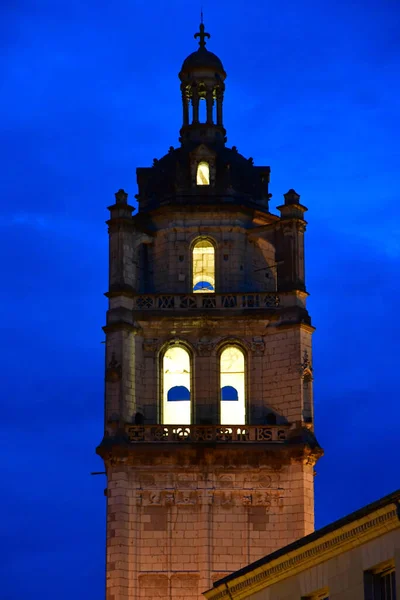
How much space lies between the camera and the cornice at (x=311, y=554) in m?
56.3

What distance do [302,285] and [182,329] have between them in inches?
231

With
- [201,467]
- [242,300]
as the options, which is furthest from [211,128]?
[201,467]

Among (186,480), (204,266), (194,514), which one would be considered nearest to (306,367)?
(186,480)

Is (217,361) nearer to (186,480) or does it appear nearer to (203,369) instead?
(203,369)

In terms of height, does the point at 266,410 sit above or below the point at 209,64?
below

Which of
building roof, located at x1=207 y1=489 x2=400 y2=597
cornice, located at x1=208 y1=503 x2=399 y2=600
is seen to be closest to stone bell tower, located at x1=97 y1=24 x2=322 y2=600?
cornice, located at x1=208 y1=503 x2=399 y2=600

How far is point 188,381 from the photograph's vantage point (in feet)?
308

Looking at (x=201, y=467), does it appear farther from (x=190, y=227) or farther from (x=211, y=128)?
(x=211, y=128)

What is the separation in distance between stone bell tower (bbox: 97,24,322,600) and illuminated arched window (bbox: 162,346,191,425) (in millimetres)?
76

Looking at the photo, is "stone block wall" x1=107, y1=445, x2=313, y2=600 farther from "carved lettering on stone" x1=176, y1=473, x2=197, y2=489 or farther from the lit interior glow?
the lit interior glow

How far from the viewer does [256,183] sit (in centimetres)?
9900

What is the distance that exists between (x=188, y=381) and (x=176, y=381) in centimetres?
60

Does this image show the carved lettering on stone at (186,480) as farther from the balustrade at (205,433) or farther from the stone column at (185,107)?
the stone column at (185,107)

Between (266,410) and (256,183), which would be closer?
(266,410)
